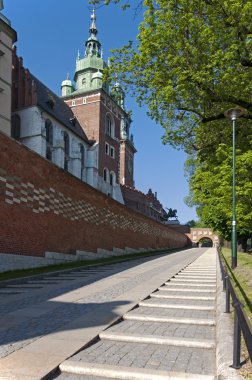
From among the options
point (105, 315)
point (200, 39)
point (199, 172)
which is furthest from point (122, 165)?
point (105, 315)

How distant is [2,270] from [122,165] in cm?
6371

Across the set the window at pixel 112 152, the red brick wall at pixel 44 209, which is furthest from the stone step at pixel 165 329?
the window at pixel 112 152

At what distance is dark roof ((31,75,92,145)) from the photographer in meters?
46.5

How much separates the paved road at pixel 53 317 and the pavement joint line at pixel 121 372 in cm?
21

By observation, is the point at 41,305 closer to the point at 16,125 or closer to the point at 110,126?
the point at 16,125

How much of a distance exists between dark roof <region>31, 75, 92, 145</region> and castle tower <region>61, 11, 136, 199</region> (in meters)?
1.87

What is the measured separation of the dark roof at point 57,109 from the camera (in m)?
46.5

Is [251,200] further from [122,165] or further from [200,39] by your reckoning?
[122,165]

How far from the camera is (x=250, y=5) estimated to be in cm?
1073

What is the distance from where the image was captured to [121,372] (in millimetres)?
4043

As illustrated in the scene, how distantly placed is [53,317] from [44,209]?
10221mm

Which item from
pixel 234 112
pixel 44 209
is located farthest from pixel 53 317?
pixel 44 209

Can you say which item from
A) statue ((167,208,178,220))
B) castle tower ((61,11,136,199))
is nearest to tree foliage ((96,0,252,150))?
castle tower ((61,11,136,199))

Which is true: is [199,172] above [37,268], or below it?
above
